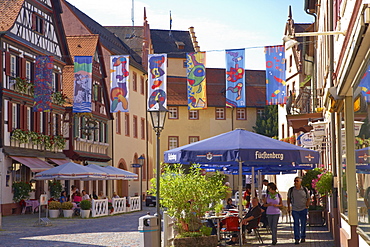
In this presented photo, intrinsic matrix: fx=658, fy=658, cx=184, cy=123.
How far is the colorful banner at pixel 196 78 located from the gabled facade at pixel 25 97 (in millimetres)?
9414

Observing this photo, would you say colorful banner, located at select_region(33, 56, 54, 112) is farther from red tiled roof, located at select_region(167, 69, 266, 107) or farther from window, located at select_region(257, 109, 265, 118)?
window, located at select_region(257, 109, 265, 118)

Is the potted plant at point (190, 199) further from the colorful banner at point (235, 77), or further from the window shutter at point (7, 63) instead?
the window shutter at point (7, 63)

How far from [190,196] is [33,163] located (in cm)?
2040

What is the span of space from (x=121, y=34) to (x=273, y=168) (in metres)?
45.8

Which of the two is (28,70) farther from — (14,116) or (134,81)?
(134,81)

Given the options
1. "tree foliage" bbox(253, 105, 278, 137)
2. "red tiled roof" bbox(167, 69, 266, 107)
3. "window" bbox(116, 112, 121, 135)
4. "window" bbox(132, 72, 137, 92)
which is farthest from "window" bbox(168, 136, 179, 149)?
"window" bbox(116, 112, 121, 135)

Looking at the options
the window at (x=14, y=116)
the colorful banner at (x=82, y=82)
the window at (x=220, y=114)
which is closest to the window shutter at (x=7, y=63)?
the window at (x=14, y=116)

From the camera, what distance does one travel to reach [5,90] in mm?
31750

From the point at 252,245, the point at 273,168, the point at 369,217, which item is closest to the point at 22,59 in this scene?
the point at 273,168

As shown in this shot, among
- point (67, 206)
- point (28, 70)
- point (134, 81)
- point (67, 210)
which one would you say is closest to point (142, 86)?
point (134, 81)

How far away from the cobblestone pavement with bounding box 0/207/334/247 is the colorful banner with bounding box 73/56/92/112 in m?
7.55

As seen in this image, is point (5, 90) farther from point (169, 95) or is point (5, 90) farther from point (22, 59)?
point (169, 95)

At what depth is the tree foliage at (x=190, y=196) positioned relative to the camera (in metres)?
14.6

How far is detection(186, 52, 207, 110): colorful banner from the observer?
26.6 m
